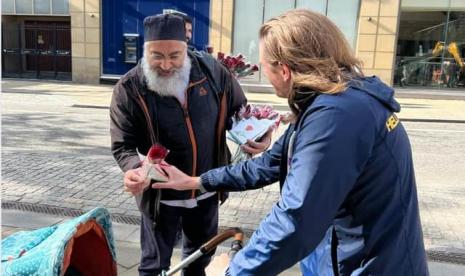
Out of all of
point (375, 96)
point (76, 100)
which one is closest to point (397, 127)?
point (375, 96)

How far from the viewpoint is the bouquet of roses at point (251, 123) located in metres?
2.66

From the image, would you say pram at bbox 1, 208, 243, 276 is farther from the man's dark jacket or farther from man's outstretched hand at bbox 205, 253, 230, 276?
the man's dark jacket

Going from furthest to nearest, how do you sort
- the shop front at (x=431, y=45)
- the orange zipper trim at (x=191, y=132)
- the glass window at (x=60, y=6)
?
the glass window at (x=60, y=6) → the shop front at (x=431, y=45) → the orange zipper trim at (x=191, y=132)

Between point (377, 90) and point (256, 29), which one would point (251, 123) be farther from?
point (256, 29)

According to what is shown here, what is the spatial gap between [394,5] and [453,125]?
629 cm

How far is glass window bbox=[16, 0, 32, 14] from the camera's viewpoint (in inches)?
765

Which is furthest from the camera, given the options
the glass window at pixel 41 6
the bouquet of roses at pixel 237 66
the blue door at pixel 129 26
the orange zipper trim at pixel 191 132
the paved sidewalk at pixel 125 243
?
the glass window at pixel 41 6

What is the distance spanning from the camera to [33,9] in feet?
63.8

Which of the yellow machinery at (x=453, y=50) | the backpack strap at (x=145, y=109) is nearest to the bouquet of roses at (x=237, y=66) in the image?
the backpack strap at (x=145, y=109)

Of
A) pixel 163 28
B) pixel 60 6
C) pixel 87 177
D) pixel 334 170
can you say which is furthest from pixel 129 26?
pixel 334 170

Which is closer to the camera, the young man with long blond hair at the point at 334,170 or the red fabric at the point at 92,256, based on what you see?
the young man with long blond hair at the point at 334,170

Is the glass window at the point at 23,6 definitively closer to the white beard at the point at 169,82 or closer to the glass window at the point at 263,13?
the glass window at the point at 263,13

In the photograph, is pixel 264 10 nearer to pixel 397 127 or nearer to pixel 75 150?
pixel 75 150

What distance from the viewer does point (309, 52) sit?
1385 millimetres
